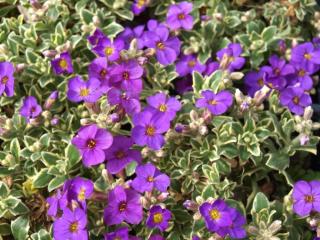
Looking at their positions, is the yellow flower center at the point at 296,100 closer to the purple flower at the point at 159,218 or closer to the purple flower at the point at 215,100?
the purple flower at the point at 215,100

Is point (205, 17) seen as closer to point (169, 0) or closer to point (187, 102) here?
point (169, 0)

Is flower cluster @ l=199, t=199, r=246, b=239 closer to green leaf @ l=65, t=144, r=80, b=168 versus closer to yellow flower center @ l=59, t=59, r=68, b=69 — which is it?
green leaf @ l=65, t=144, r=80, b=168

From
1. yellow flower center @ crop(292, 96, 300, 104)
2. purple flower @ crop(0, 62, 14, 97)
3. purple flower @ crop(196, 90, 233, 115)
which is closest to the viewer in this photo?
purple flower @ crop(196, 90, 233, 115)

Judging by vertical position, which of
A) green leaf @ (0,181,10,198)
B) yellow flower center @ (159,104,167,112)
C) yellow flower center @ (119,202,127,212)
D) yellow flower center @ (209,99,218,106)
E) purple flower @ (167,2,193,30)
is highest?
purple flower @ (167,2,193,30)

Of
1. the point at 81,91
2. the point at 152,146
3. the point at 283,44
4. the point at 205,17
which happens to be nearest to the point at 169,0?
the point at 205,17

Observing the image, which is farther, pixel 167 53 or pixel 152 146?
pixel 167 53

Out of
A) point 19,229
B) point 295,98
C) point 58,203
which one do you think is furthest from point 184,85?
point 19,229

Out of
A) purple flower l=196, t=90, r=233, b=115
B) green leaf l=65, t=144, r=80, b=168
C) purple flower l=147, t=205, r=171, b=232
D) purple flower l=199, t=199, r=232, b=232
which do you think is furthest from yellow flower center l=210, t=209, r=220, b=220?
green leaf l=65, t=144, r=80, b=168
